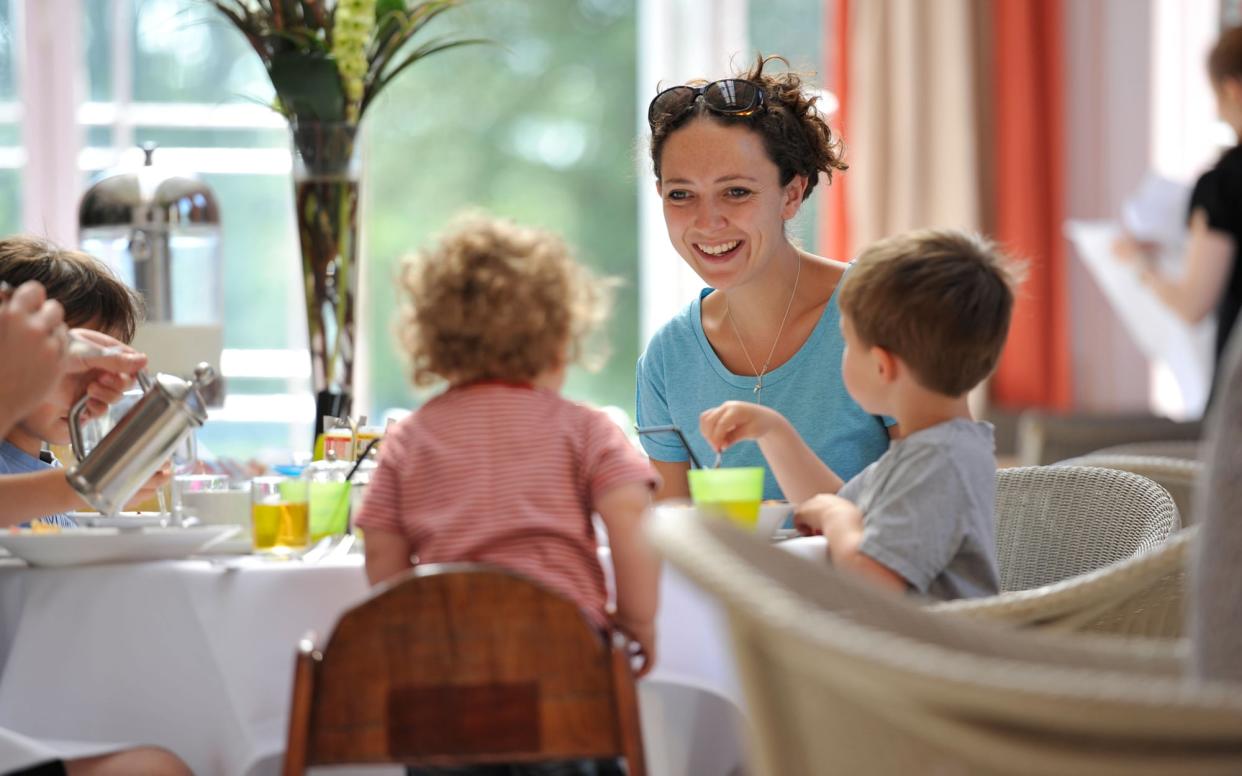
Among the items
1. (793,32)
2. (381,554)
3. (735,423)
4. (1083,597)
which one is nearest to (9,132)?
(793,32)

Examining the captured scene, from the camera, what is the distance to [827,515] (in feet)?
5.68

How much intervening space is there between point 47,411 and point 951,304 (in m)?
1.19

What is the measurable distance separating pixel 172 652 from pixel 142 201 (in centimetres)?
204

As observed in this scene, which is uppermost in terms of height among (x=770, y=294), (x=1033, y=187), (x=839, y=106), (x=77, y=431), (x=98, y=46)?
(x=98, y=46)

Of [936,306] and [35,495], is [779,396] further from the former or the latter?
[35,495]

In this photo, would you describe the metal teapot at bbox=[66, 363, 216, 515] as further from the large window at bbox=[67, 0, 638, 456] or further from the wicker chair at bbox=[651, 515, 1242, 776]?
the large window at bbox=[67, 0, 638, 456]

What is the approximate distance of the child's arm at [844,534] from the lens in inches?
64.4

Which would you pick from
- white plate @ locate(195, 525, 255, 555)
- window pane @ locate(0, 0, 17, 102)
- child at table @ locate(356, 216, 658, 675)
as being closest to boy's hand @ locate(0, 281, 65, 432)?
white plate @ locate(195, 525, 255, 555)

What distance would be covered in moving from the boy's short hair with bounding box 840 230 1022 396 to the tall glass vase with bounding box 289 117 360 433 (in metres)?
1.27

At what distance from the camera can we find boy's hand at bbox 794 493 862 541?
1.70m

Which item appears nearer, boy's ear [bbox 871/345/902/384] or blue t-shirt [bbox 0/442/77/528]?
boy's ear [bbox 871/345/902/384]

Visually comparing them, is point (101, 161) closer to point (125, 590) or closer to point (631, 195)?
point (125, 590)

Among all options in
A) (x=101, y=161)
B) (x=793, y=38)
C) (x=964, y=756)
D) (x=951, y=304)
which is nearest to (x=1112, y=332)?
(x=793, y=38)

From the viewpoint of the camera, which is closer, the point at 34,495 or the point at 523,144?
the point at 34,495
